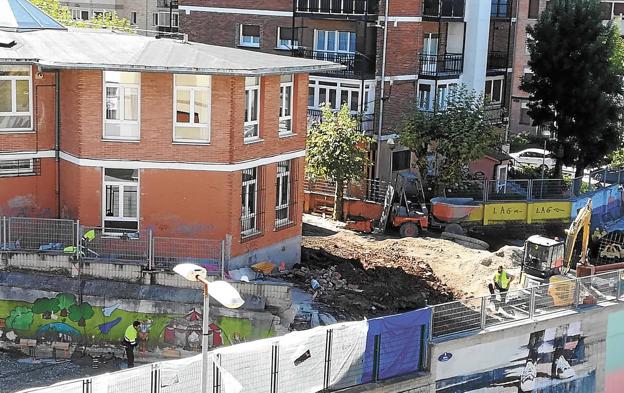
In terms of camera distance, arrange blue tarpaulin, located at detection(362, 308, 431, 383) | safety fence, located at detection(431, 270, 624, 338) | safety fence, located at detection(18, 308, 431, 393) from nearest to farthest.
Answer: safety fence, located at detection(18, 308, 431, 393), blue tarpaulin, located at detection(362, 308, 431, 383), safety fence, located at detection(431, 270, 624, 338)

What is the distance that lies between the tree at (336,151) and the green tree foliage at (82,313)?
15.1 metres

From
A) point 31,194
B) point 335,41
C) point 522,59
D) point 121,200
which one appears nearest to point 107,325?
point 121,200

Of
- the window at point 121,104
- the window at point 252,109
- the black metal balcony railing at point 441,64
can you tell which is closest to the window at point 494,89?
the black metal balcony railing at point 441,64

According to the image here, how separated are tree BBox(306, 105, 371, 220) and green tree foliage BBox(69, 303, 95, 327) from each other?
15.1m

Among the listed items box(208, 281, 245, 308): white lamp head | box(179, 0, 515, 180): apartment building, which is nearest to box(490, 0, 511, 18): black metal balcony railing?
box(179, 0, 515, 180): apartment building

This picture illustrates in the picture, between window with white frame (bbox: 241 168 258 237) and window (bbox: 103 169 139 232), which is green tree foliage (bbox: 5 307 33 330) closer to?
window (bbox: 103 169 139 232)

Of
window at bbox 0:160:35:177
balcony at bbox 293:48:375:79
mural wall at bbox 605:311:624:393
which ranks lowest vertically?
mural wall at bbox 605:311:624:393

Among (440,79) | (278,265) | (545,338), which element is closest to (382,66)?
(440,79)

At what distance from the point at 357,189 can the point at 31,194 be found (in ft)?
55.7

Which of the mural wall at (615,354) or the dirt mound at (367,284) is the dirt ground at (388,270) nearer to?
the dirt mound at (367,284)

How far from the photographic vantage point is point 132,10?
67688 millimetres

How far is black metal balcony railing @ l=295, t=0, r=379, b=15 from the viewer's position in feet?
137

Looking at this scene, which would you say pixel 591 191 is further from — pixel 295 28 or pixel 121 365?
pixel 121 365

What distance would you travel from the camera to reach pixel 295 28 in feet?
145
